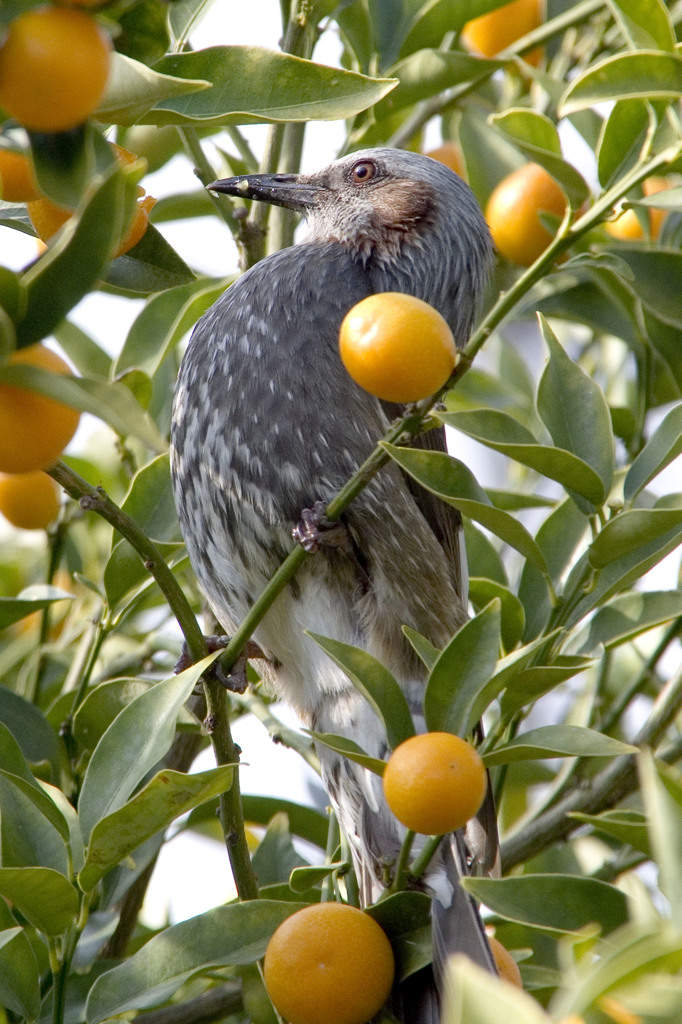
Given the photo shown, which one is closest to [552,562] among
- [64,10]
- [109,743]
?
[109,743]

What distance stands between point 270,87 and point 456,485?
24.3 inches

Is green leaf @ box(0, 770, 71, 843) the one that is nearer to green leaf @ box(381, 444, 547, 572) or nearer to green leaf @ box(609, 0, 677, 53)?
green leaf @ box(381, 444, 547, 572)

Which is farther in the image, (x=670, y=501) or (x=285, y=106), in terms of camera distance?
(x=670, y=501)

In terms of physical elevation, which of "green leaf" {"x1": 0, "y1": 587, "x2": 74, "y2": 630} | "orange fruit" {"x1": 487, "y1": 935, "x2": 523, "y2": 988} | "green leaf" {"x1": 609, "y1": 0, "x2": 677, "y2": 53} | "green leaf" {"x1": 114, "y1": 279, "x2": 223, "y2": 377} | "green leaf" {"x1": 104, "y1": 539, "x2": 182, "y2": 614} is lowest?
"orange fruit" {"x1": 487, "y1": 935, "x2": 523, "y2": 988}

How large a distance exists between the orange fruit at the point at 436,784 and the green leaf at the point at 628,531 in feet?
1.46

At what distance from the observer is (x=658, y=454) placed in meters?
1.83

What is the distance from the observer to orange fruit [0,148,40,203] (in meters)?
1.24

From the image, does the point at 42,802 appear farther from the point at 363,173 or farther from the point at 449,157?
the point at 449,157

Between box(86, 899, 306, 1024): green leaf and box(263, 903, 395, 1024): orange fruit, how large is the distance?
0.03 m

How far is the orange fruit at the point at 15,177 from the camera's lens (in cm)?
124

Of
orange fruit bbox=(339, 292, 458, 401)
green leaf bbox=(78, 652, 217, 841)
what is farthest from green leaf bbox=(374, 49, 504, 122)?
green leaf bbox=(78, 652, 217, 841)

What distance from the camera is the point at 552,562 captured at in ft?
7.05

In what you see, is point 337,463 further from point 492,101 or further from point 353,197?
point 492,101

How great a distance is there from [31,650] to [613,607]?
1.28 m
